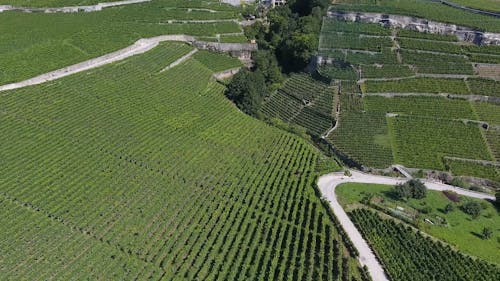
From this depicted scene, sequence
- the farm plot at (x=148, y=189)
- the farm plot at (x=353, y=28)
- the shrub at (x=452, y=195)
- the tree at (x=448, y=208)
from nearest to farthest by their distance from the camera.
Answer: the farm plot at (x=148, y=189) → the tree at (x=448, y=208) → the shrub at (x=452, y=195) → the farm plot at (x=353, y=28)

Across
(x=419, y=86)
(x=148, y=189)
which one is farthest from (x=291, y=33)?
(x=148, y=189)

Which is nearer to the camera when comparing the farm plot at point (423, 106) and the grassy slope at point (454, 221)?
the grassy slope at point (454, 221)

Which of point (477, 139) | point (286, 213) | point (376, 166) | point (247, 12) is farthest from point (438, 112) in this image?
point (247, 12)

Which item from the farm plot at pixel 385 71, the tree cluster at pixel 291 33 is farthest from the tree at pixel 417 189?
the tree cluster at pixel 291 33

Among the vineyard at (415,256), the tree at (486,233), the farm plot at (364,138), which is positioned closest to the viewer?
the vineyard at (415,256)

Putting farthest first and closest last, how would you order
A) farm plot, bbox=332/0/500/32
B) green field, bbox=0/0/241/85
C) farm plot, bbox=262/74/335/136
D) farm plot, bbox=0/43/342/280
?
farm plot, bbox=332/0/500/32 < farm plot, bbox=262/74/335/136 < green field, bbox=0/0/241/85 < farm plot, bbox=0/43/342/280

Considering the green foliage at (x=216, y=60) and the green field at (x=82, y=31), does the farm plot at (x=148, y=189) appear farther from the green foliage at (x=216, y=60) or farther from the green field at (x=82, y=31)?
the green foliage at (x=216, y=60)

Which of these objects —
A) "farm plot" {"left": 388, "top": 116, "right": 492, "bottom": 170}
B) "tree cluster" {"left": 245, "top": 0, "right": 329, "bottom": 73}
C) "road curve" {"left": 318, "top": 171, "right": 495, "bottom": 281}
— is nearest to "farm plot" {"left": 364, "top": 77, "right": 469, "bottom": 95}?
"farm plot" {"left": 388, "top": 116, "right": 492, "bottom": 170}

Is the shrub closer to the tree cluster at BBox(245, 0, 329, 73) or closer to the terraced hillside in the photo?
the terraced hillside

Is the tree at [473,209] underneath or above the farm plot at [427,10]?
underneath
